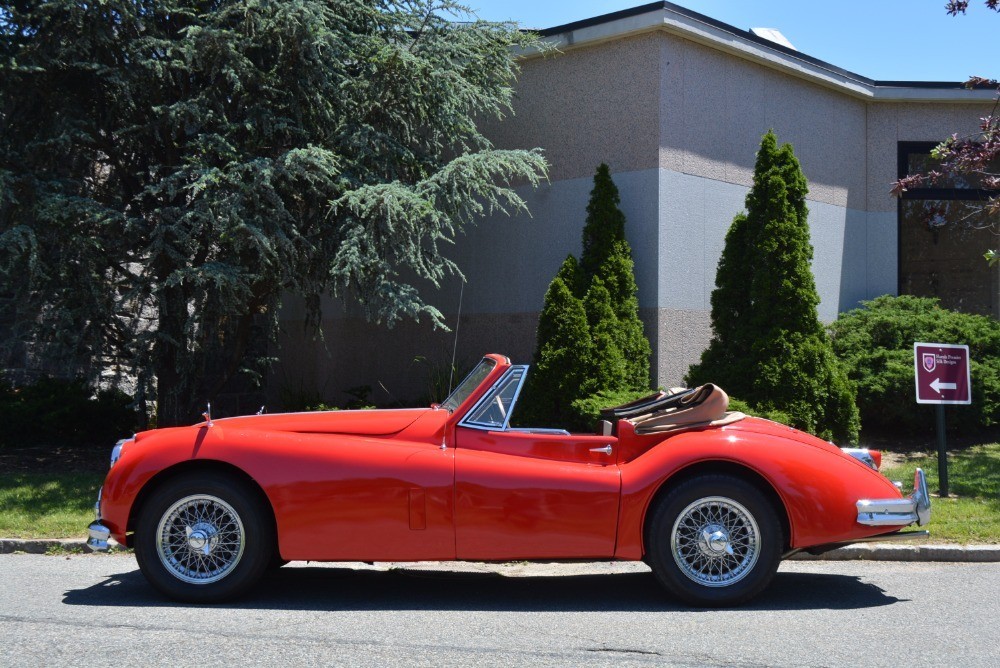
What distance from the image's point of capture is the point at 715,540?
557cm

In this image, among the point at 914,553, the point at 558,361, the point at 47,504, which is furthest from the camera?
the point at 558,361

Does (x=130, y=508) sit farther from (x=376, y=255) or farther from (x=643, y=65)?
(x=643, y=65)

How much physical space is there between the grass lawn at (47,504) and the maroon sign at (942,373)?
23.7 ft

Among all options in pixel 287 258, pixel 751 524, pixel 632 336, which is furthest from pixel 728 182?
pixel 751 524

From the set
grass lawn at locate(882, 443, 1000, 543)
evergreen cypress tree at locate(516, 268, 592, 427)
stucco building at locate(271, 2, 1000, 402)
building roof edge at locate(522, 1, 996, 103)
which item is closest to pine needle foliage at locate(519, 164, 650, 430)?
evergreen cypress tree at locate(516, 268, 592, 427)

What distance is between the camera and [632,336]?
36.7 ft

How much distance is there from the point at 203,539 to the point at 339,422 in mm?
1051

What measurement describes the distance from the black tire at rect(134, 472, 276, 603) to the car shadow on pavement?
0.48ft

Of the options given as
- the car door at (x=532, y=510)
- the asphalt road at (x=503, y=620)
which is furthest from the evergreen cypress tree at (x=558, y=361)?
the car door at (x=532, y=510)

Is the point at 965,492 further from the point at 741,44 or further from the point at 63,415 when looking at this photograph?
the point at 63,415

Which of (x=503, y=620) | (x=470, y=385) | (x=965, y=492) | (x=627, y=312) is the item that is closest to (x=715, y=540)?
(x=503, y=620)

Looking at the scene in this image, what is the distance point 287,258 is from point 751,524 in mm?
6508

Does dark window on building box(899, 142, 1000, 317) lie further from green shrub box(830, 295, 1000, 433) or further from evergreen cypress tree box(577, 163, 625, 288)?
evergreen cypress tree box(577, 163, 625, 288)

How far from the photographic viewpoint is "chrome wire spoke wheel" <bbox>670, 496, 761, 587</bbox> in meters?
5.58
